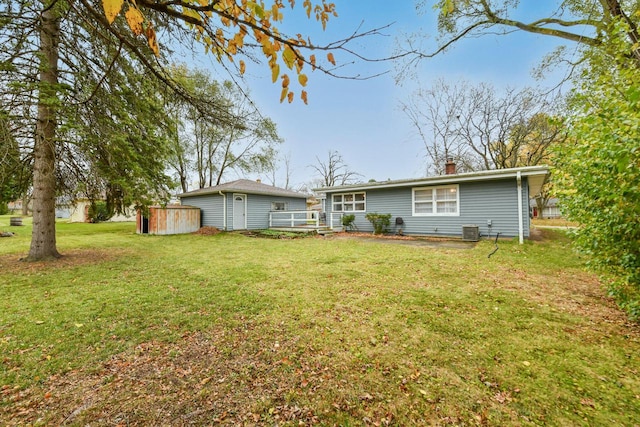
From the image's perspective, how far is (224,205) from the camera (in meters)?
14.6

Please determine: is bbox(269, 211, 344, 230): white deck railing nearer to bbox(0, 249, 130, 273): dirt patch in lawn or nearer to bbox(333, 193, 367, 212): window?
bbox(333, 193, 367, 212): window

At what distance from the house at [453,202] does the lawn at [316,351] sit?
4909mm

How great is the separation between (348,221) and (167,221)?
9.77m

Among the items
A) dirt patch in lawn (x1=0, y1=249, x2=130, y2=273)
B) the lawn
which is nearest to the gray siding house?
dirt patch in lawn (x1=0, y1=249, x2=130, y2=273)

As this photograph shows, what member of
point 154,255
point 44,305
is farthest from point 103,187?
point 44,305

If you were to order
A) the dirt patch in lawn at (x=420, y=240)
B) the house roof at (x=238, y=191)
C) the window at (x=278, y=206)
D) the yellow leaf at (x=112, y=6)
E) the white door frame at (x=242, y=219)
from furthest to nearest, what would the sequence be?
the window at (x=278, y=206) → the white door frame at (x=242, y=219) → the house roof at (x=238, y=191) → the dirt patch in lawn at (x=420, y=240) → the yellow leaf at (x=112, y=6)

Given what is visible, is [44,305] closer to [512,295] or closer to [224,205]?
[512,295]

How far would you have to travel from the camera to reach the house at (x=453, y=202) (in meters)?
9.31

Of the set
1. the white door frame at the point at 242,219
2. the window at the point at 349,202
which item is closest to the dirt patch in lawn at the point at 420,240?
the window at the point at 349,202

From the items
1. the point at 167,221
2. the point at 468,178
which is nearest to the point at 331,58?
the point at 468,178

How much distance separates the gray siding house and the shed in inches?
44.5

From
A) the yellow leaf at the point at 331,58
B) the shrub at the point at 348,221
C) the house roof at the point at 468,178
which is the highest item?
the house roof at the point at 468,178

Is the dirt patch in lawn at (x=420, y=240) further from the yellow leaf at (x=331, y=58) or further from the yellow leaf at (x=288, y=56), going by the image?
the yellow leaf at (x=288, y=56)

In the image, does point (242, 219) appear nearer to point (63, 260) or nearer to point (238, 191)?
point (238, 191)
